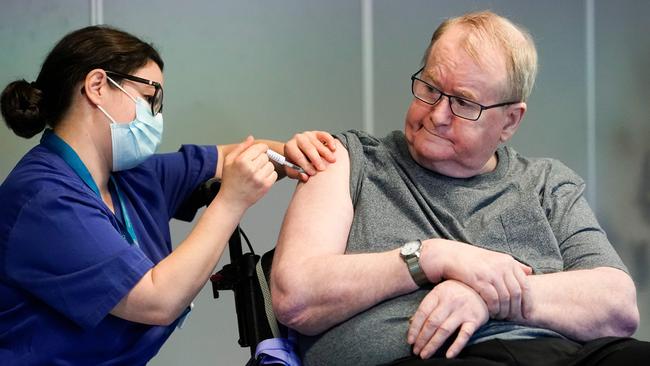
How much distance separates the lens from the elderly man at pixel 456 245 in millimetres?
1601

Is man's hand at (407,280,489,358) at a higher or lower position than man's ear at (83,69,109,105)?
lower

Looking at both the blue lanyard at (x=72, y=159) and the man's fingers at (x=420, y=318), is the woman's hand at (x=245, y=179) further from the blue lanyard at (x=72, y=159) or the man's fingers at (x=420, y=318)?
the man's fingers at (x=420, y=318)

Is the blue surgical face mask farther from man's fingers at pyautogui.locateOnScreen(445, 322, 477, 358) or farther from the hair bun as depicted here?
man's fingers at pyautogui.locateOnScreen(445, 322, 477, 358)

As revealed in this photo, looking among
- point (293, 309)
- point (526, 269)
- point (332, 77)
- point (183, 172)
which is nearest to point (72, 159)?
point (183, 172)

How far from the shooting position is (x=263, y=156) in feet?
6.01

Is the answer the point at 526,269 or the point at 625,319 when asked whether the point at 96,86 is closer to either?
the point at 526,269

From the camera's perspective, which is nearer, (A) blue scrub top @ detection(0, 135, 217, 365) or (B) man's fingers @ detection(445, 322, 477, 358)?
(B) man's fingers @ detection(445, 322, 477, 358)

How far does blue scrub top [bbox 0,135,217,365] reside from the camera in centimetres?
167

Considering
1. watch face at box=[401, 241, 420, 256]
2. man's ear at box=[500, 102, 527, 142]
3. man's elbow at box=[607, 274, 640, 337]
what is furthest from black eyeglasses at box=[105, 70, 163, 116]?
man's elbow at box=[607, 274, 640, 337]

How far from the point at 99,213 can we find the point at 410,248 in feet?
1.99

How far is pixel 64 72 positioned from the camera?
1.85 m

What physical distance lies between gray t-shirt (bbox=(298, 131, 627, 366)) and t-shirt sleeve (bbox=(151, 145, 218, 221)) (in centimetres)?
39

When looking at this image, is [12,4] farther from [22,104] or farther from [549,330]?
[549,330]

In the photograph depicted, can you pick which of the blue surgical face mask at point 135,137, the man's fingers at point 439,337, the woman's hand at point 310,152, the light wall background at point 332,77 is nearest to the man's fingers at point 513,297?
the man's fingers at point 439,337
